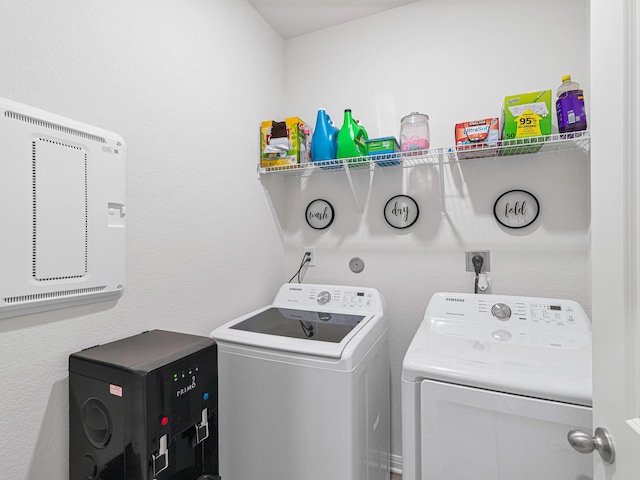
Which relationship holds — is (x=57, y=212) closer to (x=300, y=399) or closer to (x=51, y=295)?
(x=51, y=295)

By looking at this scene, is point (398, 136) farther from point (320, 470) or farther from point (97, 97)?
point (320, 470)

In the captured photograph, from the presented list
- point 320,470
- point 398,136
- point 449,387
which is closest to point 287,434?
point 320,470

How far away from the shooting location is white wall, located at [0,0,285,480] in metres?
0.95

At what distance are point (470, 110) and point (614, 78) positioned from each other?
1263 millimetres

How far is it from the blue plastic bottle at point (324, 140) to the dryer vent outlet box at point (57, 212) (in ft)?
3.48

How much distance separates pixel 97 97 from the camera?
3.69 ft

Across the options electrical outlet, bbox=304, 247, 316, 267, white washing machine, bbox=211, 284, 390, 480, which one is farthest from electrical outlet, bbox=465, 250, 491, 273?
electrical outlet, bbox=304, 247, 316, 267

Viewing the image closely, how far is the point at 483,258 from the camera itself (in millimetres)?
1790

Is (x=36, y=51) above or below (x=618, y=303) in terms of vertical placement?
above

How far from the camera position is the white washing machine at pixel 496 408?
1.00 m

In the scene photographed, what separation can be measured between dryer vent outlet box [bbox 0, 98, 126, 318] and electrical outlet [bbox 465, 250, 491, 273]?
167 cm

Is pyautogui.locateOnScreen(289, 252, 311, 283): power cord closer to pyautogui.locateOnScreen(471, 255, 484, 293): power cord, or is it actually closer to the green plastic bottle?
the green plastic bottle

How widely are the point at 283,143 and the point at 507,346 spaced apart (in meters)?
1.52

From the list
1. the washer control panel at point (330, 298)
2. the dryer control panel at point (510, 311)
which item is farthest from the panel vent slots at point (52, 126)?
the dryer control panel at point (510, 311)
